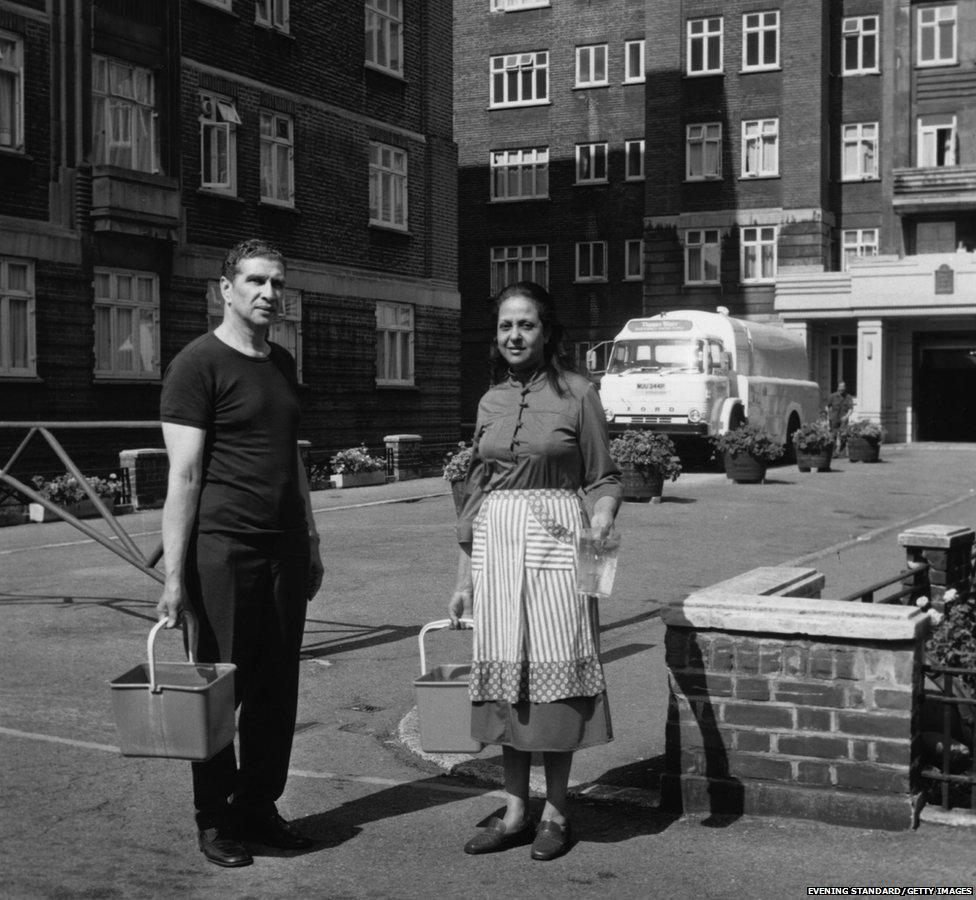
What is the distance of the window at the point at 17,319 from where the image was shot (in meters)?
20.2

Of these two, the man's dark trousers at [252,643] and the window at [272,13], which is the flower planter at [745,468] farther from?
the man's dark trousers at [252,643]

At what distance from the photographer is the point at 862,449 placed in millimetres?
29703

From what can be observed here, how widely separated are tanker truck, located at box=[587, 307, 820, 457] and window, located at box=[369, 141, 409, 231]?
16.5ft

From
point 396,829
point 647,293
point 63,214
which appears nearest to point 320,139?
point 63,214

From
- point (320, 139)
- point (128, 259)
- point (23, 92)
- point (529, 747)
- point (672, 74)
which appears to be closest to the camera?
point (529, 747)

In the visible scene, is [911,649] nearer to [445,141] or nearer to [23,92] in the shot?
[23,92]

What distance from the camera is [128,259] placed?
870 inches

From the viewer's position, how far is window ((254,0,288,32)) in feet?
83.0

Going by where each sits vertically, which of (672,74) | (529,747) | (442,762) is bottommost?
(442,762)

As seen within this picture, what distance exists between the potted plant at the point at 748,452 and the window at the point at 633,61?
85.1ft

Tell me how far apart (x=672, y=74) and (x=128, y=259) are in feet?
87.1

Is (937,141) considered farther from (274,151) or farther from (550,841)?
(550,841)

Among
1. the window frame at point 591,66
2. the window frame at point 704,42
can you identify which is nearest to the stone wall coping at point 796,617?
the window frame at point 704,42

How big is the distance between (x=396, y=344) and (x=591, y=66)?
2117cm
